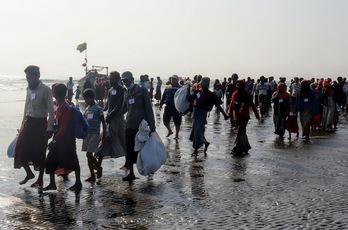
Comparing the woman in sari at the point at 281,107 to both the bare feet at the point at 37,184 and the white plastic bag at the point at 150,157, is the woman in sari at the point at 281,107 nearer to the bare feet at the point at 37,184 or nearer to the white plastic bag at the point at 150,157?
the white plastic bag at the point at 150,157

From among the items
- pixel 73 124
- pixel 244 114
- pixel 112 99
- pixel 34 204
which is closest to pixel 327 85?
pixel 244 114

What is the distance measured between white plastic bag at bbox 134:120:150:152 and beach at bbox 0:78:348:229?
55cm

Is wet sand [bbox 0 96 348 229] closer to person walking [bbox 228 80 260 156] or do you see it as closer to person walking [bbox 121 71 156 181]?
person walking [bbox 228 80 260 156]

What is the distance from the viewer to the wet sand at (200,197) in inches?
→ 245

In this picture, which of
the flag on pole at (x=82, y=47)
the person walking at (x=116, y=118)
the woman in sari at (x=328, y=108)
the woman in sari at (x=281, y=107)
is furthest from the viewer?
the flag on pole at (x=82, y=47)

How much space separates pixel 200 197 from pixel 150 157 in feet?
4.84

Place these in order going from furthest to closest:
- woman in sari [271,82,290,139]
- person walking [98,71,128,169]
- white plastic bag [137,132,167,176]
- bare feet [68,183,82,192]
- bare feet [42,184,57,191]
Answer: woman in sari [271,82,290,139] < person walking [98,71,128,169] < white plastic bag [137,132,167,176] < bare feet [68,183,82,192] < bare feet [42,184,57,191]

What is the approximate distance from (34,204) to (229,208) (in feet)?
8.33

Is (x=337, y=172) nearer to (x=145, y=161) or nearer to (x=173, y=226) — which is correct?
(x=145, y=161)

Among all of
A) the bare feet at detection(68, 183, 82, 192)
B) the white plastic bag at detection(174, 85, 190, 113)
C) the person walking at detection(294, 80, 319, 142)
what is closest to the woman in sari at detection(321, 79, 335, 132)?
the person walking at detection(294, 80, 319, 142)

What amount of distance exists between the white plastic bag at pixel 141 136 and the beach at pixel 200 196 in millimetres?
553

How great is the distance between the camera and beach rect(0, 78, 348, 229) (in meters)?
6.21

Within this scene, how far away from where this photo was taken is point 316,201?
7.30 m

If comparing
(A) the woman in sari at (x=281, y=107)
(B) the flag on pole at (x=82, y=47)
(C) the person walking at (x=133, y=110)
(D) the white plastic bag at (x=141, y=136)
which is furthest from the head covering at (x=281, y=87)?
(B) the flag on pole at (x=82, y=47)
